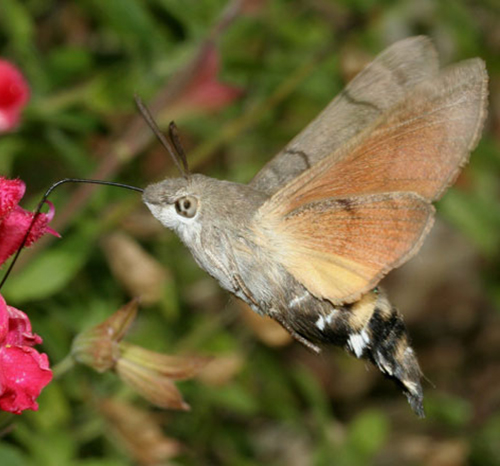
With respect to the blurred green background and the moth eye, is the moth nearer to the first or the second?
the moth eye

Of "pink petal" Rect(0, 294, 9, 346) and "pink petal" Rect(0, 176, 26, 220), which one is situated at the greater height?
"pink petal" Rect(0, 176, 26, 220)

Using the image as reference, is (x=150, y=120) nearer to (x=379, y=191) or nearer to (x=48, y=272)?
(x=379, y=191)

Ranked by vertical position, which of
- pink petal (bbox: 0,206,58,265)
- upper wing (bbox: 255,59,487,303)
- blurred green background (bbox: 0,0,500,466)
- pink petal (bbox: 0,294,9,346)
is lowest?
blurred green background (bbox: 0,0,500,466)

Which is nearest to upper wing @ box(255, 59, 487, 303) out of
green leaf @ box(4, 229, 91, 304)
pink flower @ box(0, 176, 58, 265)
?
pink flower @ box(0, 176, 58, 265)

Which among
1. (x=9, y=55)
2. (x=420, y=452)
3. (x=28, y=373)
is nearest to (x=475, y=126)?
(x=28, y=373)

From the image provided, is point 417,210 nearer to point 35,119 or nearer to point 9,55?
point 35,119

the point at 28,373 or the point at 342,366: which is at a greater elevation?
the point at 28,373

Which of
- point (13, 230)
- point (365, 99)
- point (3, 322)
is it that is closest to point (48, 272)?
point (13, 230)

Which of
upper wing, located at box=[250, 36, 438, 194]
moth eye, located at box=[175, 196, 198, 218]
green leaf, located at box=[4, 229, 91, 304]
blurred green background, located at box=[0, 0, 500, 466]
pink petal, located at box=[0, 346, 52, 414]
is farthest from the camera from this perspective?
blurred green background, located at box=[0, 0, 500, 466]
